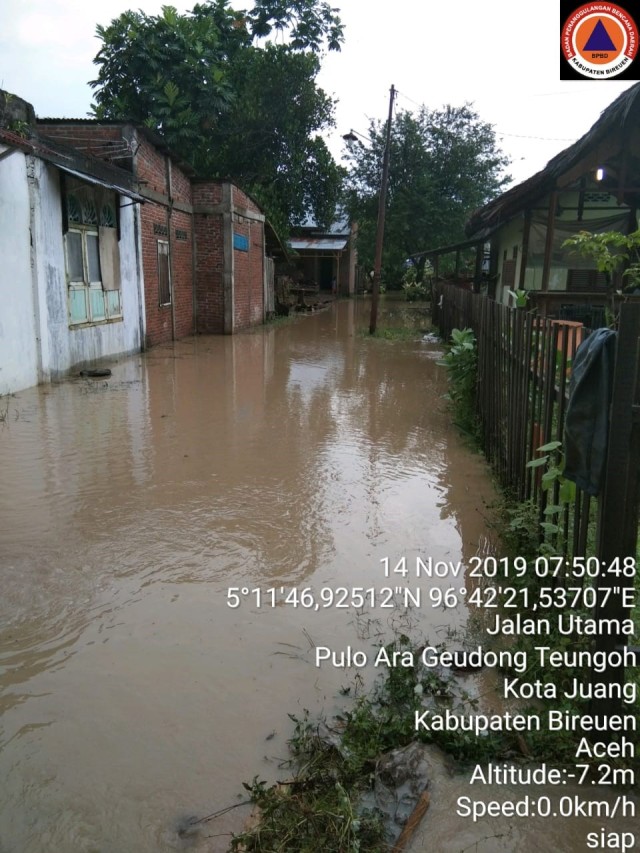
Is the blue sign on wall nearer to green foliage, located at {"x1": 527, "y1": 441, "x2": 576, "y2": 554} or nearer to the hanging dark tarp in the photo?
green foliage, located at {"x1": 527, "y1": 441, "x2": 576, "y2": 554}

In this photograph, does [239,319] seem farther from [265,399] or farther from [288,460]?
[288,460]

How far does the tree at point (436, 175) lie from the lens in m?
34.0

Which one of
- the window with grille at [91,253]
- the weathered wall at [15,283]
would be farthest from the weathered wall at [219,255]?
the weathered wall at [15,283]

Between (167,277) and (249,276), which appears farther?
(249,276)

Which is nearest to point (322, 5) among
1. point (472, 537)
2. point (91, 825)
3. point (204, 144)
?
point (204, 144)

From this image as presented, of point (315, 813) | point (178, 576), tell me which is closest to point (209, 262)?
point (178, 576)

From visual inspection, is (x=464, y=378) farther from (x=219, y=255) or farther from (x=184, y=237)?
(x=219, y=255)

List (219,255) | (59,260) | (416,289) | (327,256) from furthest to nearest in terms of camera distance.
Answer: (416,289), (327,256), (219,255), (59,260)

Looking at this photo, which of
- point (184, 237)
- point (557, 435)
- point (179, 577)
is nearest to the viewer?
point (557, 435)

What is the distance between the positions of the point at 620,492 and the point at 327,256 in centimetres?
3162

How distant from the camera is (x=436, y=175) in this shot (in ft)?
113

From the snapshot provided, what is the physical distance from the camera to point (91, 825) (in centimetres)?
228

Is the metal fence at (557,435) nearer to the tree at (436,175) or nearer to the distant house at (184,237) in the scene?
the distant house at (184,237)

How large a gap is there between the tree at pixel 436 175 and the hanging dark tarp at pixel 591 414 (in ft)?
109
